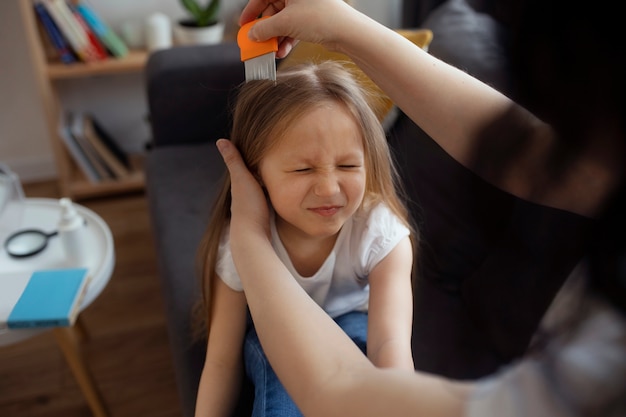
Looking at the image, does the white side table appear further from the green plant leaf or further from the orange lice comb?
the green plant leaf

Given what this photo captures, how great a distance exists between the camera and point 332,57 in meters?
1.23

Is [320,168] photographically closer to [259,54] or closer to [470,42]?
[259,54]

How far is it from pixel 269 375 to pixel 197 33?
1.49 m

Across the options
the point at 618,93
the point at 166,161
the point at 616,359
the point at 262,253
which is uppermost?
the point at 618,93

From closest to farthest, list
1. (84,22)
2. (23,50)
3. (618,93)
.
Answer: (618,93), (84,22), (23,50)

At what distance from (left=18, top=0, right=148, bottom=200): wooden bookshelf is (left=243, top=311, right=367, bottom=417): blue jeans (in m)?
1.33

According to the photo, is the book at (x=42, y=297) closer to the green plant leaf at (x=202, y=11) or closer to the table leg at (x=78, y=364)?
the table leg at (x=78, y=364)

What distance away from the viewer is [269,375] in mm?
956

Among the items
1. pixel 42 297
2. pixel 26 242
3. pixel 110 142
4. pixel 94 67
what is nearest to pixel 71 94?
pixel 110 142

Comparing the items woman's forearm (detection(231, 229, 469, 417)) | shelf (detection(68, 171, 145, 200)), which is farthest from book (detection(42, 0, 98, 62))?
woman's forearm (detection(231, 229, 469, 417))

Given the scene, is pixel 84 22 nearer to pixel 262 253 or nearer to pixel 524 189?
pixel 262 253

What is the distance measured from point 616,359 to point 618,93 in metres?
0.22

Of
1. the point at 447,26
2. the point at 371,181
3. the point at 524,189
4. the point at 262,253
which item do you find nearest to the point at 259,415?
the point at 262,253

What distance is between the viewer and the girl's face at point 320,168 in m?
0.87
